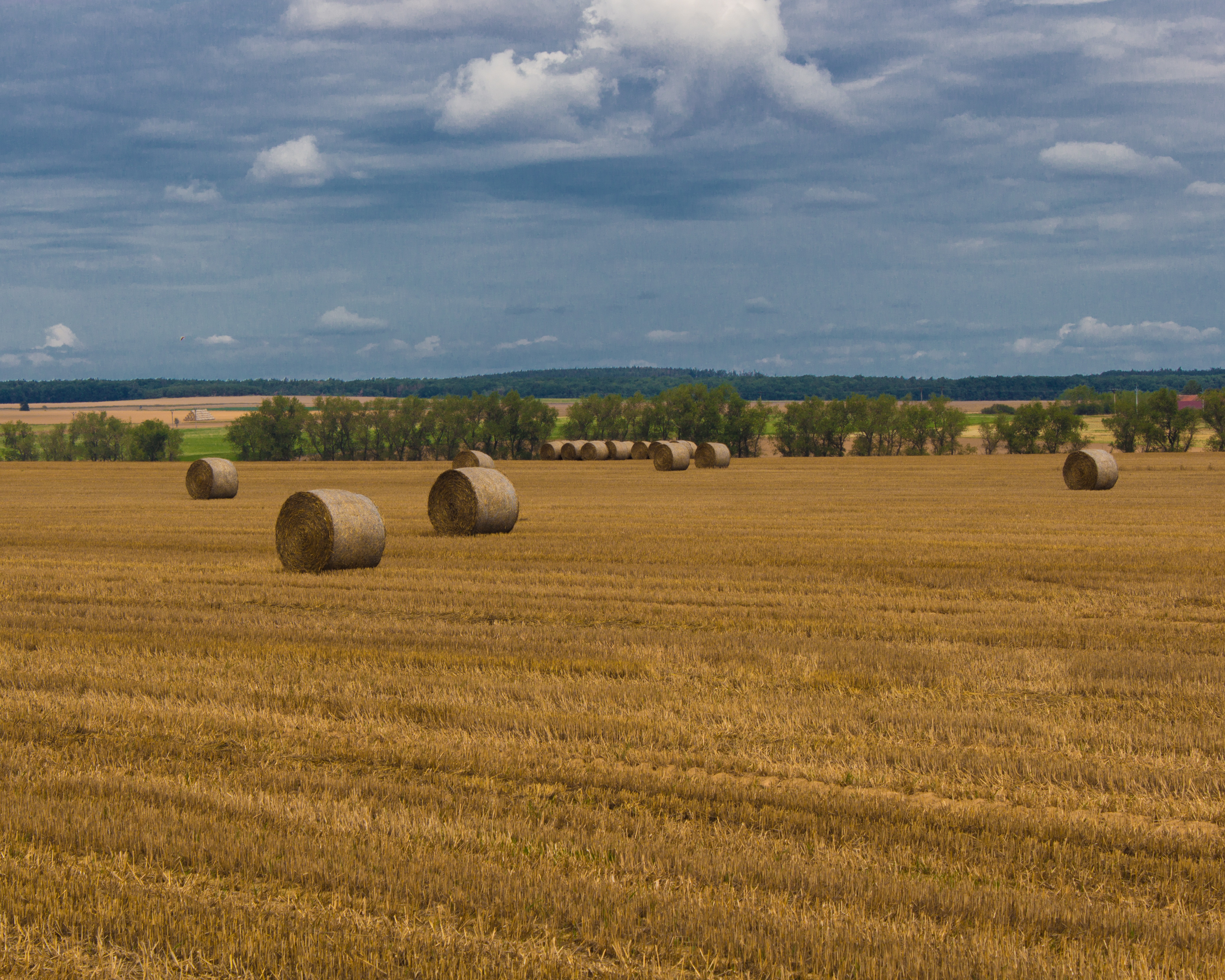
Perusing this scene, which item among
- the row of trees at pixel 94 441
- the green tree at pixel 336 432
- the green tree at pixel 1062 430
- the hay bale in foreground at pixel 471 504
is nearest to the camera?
the hay bale in foreground at pixel 471 504

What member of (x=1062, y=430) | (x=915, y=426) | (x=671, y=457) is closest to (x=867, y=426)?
(x=915, y=426)

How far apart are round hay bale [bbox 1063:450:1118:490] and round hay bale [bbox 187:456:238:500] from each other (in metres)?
25.6

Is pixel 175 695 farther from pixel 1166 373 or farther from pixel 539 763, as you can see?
pixel 1166 373

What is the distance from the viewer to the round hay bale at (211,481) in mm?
33812

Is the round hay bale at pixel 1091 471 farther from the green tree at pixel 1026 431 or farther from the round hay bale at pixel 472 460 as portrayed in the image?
the green tree at pixel 1026 431

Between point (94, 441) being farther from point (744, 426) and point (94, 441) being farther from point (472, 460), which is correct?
point (472, 460)

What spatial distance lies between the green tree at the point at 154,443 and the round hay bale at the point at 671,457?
56143mm

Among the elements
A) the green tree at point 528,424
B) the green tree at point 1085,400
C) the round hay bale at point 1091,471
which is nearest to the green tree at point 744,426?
the green tree at point 528,424

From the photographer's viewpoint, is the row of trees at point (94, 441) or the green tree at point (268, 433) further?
the row of trees at point (94, 441)

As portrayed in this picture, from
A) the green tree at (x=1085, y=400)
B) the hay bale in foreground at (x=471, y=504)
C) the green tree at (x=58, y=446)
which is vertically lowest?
the green tree at (x=58, y=446)

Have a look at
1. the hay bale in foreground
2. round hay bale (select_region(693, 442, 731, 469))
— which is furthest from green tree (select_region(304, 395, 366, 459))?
the hay bale in foreground

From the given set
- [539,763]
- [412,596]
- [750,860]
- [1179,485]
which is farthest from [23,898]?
[1179,485]

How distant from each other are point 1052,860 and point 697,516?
19.9 metres

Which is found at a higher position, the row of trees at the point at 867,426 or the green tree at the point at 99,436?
the row of trees at the point at 867,426
